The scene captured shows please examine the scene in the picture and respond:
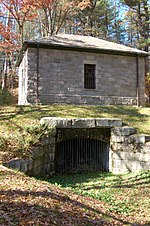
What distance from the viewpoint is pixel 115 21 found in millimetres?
29203

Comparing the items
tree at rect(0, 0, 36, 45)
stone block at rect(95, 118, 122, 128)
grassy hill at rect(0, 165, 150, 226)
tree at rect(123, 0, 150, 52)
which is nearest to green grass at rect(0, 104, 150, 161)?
stone block at rect(95, 118, 122, 128)

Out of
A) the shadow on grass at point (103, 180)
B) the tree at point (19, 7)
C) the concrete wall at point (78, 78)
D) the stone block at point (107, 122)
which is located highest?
the tree at point (19, 7)

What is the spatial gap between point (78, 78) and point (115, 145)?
20.8 ft

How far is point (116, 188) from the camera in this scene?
5875mm

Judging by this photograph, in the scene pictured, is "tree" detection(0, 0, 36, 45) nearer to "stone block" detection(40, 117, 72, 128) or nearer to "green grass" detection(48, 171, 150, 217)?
"stone block" detection(40, 117, 72, 128)

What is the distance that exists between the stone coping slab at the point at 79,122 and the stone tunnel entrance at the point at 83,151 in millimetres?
226

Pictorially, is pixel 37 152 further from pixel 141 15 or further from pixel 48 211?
pixel 141 15

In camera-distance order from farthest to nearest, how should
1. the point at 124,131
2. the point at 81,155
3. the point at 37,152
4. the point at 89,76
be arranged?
the point at 89,76 < the point at 81,155 < the point at 124,131 < the point at 37,152

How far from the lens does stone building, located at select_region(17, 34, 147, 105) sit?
12.5 meters

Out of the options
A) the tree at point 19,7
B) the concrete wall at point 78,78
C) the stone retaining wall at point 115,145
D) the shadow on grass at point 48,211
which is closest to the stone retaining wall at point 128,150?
the stone retaining wall at point 115,145

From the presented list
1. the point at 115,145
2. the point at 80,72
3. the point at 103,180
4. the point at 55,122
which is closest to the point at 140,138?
the point at 115,145

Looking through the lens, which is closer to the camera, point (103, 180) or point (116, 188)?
point (116, 188)

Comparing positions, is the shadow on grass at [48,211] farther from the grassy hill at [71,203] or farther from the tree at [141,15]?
the tree at [141,15]

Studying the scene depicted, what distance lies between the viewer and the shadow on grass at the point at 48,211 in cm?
280
